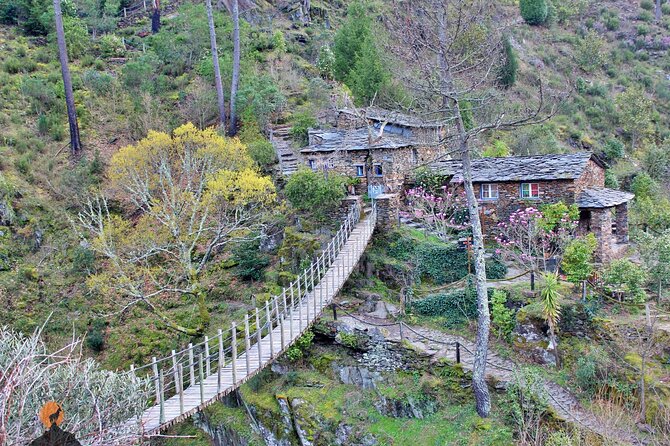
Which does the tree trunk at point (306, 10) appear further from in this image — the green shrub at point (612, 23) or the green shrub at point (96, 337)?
the green shrub at point (96, 337)

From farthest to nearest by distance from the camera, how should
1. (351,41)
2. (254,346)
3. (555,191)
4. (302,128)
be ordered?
1. (351,41)
2. (302,128)
3. (555,191)
4. (254,346)

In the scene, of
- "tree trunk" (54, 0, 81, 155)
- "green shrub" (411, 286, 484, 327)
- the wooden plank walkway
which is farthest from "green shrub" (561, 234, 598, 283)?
"tree trunk" (54, 0, 81, 155)

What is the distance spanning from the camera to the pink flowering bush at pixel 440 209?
20.2m

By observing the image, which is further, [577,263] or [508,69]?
[508,69]

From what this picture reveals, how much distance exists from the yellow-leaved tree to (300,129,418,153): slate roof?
11.4 feet

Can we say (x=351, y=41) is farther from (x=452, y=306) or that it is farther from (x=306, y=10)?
(x=452, y=306)

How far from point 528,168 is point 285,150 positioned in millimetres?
11159

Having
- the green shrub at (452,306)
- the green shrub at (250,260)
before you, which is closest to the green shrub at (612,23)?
the green shrub at (250,260)

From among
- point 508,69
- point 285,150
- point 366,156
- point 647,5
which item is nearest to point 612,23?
point 647,5

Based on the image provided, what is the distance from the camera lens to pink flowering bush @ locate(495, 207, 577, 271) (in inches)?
694

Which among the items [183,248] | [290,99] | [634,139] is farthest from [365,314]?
[634,139]

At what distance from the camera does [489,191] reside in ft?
69.0

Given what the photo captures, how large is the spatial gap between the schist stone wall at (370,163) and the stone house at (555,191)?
1848 millimetres

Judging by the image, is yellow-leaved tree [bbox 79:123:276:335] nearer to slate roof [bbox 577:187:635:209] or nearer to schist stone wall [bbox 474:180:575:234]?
schist stone wall [bbox 474:180:575:234]
